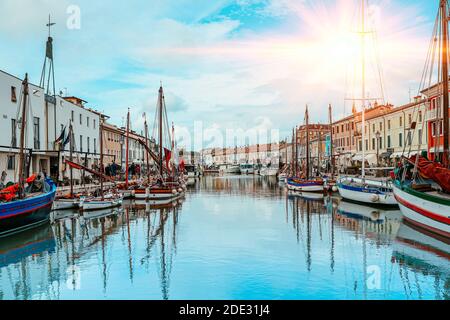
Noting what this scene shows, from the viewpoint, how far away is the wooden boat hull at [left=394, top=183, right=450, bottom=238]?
66.3 feet

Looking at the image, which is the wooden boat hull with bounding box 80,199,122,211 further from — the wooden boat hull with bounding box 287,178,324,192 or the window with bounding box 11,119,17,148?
the wooden boat hull with bounding box 287,178,324,192

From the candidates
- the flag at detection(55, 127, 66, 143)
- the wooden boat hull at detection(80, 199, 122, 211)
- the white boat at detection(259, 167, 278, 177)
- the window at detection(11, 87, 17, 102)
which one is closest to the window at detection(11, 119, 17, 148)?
the window at detection(11, 87, 17, 102)

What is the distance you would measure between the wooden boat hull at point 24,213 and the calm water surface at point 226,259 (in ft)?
2.99

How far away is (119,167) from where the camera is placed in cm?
6612

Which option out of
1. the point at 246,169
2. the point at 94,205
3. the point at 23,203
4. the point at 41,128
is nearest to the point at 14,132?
the point at 41,128

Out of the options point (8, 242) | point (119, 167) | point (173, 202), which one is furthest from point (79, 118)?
point (8, 242)

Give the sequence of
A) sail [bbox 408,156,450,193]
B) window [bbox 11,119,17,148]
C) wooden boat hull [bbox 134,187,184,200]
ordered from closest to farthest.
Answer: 1. sail [bbox 408,156,450,193]
2. window [bbox 11,119,17,148]
3. wooden boat hull [bbox 134,187,184,200]

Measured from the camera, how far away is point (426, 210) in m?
21.9

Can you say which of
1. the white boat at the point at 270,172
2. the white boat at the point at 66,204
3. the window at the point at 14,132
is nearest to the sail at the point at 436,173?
the white boat at the point at 66,204

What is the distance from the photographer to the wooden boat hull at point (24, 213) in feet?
74.2

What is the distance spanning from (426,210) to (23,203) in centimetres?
2160

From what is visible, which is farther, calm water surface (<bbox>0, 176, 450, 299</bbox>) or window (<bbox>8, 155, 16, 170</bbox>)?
window (<bbox>8, 155, 16, 170</bbox>)
